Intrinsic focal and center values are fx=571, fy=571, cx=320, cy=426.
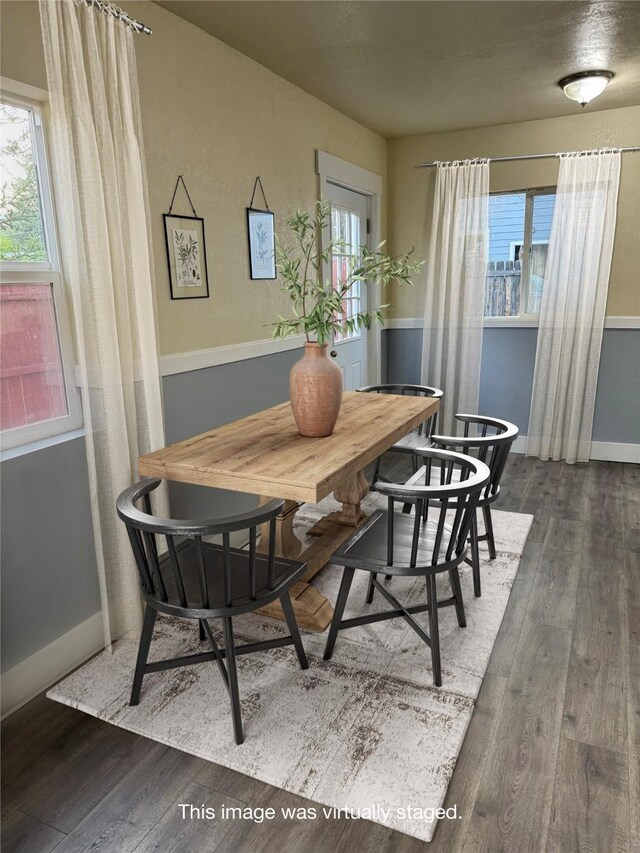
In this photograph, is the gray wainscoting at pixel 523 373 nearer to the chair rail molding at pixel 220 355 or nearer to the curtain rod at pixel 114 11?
the chair rail molding at pixel 220 355

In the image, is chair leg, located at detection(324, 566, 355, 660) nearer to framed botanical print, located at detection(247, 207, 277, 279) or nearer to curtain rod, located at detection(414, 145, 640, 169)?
framed botanical print, located at detection(247, 207, 277, 279)

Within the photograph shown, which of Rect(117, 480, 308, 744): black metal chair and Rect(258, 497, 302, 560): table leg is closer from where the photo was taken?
Rect(117, 480, 308, 744): black metal chair

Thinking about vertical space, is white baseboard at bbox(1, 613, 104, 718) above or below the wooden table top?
below

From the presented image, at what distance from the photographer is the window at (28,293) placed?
187cm

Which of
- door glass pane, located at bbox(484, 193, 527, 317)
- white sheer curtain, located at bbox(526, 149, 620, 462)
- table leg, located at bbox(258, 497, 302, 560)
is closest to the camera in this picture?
table leg, located at bbox(258, 497, 302, 560)

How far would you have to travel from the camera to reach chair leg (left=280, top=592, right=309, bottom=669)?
1.95m

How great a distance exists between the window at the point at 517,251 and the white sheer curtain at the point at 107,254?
126 inches

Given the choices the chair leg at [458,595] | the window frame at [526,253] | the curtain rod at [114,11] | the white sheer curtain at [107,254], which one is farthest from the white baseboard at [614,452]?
the curtain rod at [114,11]

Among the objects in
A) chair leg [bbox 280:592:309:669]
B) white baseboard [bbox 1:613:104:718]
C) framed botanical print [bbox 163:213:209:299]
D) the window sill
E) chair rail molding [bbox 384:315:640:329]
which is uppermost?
framed botanical print [bbox 163:213:209:299]

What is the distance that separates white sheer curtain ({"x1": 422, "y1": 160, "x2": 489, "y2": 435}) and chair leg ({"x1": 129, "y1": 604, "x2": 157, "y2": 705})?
10.8 feet

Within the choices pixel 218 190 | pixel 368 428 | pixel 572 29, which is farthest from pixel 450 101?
pixel 368 428

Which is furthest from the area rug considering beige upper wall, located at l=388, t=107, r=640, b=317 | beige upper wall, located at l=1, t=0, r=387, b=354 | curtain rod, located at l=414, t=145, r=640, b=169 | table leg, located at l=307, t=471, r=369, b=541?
curtain rod, located at l=414, t=145, r=640, b=169

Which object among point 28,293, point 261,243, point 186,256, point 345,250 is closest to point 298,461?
point 28,293

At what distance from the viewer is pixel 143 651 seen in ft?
6.18
